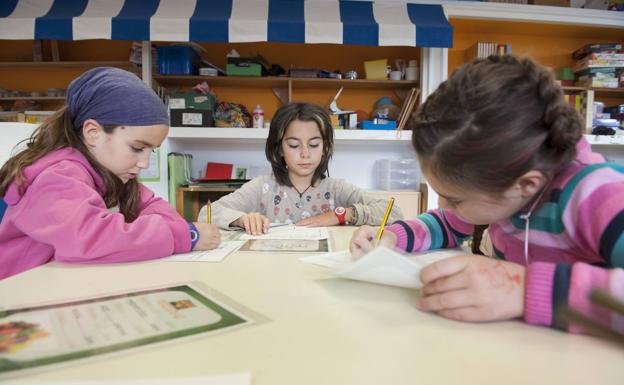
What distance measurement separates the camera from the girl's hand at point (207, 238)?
85cm

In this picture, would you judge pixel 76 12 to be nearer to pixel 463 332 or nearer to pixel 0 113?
pixel 0 113

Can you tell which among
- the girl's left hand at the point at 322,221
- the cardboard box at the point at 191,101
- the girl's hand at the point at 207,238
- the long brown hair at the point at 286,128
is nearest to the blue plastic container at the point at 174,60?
the cardboard box at the point at 191,101

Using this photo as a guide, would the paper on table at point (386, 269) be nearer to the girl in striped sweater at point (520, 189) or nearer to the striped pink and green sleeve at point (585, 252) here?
the girl in striped sweater at point (520, 189)

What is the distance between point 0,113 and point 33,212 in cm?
323

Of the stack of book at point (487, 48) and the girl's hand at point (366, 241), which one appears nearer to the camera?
the girl's hand at point (366, 241)

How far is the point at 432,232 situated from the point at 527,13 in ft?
9.98

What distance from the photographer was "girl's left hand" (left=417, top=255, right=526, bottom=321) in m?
0.41

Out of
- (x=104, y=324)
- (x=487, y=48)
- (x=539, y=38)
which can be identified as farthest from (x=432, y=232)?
(x=539, y=38)

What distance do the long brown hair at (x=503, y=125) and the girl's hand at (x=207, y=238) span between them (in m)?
0.54

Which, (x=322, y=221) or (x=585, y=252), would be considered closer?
(x=585, y=252)

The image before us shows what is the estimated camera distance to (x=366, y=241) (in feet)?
2.32

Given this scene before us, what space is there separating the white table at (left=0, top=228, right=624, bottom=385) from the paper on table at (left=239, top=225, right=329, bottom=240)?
Answer: 1.53 feet

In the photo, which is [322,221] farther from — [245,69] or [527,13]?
[527,13]

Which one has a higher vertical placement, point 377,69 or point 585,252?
point 377,69
